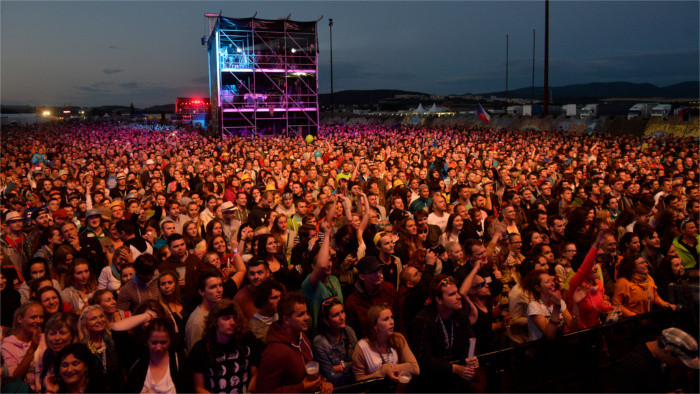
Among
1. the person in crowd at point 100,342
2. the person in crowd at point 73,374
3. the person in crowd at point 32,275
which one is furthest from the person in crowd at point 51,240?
the person in crowd at point 73,374

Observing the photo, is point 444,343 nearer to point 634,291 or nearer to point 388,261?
point 388,261

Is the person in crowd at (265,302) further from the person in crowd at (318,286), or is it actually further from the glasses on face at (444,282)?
the glasses on face at (444,282)

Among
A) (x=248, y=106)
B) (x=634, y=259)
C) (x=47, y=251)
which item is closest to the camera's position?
(x=634, y=259)

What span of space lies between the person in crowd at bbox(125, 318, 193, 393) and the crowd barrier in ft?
4.98

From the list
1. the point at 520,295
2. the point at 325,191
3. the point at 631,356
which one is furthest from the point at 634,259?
the point at 325,191

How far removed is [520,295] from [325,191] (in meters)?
4.50

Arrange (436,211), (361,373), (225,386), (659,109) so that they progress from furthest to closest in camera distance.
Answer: (659,109) < (436,211) < (361,373) < (225,386)

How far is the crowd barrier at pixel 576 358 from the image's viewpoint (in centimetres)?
394

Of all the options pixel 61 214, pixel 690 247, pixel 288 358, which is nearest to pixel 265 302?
pixel 288 358

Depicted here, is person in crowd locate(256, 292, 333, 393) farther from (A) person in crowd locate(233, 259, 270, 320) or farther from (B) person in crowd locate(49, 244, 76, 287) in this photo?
(B) person in crowd locate(49, 244, 76, 287)

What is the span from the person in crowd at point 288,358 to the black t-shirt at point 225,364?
0.58ft

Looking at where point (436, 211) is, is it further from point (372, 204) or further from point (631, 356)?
point (631, 356)

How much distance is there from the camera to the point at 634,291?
4.87m

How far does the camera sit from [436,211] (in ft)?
24.6
